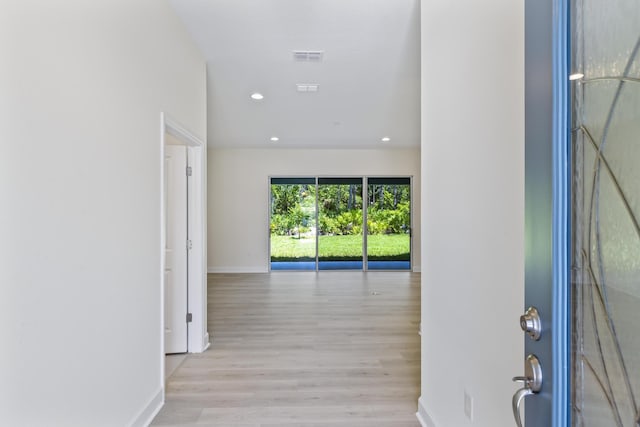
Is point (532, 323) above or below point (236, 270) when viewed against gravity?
above

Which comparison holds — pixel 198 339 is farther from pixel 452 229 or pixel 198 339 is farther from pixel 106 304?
pixel 452 229

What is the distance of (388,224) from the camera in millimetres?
7207

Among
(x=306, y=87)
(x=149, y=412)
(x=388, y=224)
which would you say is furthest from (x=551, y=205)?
(x=388, y=224)

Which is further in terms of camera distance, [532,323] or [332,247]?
[332,247]

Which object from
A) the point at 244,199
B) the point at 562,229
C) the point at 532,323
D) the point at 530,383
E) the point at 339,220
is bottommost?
the point at 530,383

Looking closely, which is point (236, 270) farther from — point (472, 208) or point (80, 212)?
point (472, 208)

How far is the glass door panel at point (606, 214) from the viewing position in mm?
584

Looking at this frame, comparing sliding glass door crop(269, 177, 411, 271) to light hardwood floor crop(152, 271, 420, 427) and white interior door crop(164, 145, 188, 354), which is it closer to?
light hardwood floor crop(152, 271, 420, 427)

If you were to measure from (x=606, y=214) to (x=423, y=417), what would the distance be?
1854 millimetres

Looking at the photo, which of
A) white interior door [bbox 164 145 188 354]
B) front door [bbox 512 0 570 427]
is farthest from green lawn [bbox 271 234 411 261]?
front door [bbox 512 0 570 427]

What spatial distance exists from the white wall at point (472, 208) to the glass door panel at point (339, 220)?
16.8ft

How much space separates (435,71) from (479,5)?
476 millimetres

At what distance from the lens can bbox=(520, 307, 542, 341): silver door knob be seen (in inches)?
28.3

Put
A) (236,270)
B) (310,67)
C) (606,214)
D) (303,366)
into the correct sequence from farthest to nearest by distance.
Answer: (236,270), (310,67), (303,366), (606,214)
